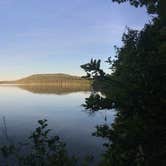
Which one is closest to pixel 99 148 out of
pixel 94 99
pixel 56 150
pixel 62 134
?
pixel 62 134

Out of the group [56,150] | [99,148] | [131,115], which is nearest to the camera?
[131,115]

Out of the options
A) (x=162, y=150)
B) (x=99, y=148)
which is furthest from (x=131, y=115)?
(x=99, y=148)

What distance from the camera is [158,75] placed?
8156 millimetres

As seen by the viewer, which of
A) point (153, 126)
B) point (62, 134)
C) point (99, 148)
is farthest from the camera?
point (62, 134)

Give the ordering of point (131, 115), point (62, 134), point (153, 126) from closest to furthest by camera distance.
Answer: point (153, 126) < point (131, 115) < point (62, 134)

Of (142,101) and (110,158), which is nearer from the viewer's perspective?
(142,101)

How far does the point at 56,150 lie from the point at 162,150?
3.92m

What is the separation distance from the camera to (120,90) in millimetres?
8273

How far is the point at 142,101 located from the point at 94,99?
1418 mm

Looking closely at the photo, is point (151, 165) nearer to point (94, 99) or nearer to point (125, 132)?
point (125, 132)

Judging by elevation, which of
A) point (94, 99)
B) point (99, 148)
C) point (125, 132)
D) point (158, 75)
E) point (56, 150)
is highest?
point (158, 75)

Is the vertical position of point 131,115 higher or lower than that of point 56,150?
higher

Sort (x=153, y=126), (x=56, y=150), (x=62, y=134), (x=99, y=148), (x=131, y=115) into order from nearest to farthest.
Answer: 1. (x=153, y=126)
2. (x=131, y=115)
3. (x=56, y=150)
4. (x=99, y=148)
5. (x=62, y=134)

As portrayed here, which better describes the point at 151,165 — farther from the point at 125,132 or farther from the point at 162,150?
the point at 125,132
